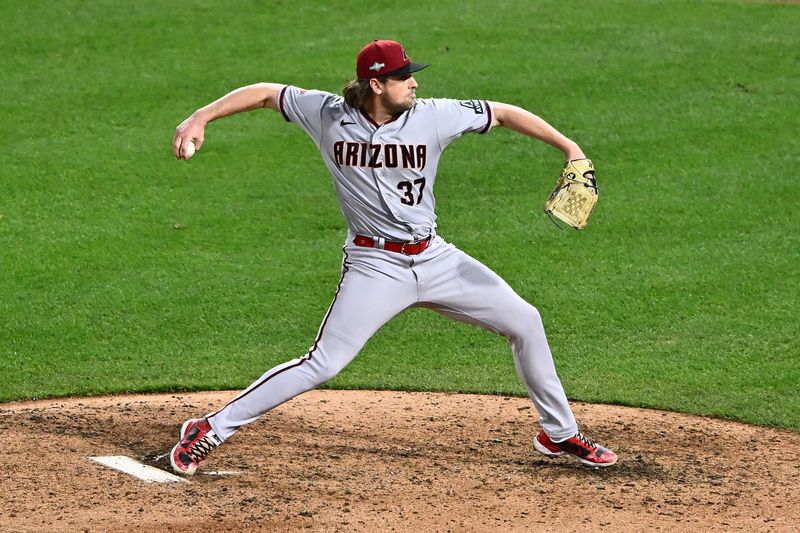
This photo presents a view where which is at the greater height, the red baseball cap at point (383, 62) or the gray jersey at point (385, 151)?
the red baseball cap at point (383, 62)

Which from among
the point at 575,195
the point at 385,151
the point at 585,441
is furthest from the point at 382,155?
the point at 585,441

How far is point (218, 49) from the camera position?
464 inches

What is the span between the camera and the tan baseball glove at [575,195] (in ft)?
17.2

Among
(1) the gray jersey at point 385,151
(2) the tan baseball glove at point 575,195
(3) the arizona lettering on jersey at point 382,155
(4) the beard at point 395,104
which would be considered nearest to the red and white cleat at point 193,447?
(1) the gray jersey at point 385,151

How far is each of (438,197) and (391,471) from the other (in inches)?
166

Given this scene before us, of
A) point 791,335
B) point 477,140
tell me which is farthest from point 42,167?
point 791,335

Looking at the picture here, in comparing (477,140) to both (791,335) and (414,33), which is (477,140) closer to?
(414,33)

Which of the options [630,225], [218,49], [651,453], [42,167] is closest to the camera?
[651,453]

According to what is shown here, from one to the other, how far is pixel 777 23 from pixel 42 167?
7122mm

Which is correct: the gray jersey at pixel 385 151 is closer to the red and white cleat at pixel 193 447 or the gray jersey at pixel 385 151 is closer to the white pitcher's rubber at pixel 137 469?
the red and white cleat at pixel 193 447

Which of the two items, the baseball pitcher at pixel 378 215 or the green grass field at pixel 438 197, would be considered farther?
the green grass field at pixel 438 197

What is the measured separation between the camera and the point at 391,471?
537 centimetres

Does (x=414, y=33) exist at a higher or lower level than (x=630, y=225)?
higher

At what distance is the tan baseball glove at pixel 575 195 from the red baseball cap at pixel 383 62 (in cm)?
77
